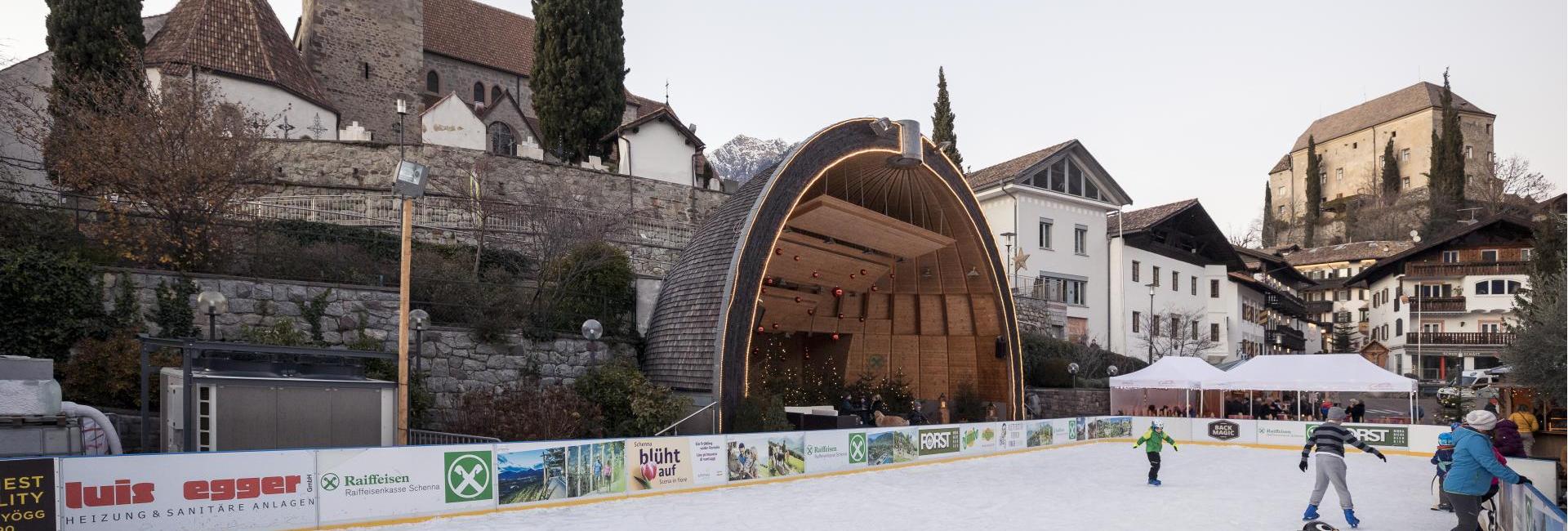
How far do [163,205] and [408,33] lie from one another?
25.6m

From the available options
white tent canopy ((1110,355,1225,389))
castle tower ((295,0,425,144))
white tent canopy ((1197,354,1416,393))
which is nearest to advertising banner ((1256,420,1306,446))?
white tent canopy ((1197,354,1416,393))

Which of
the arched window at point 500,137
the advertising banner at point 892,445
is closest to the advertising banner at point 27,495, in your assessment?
the advertising banner at point 892,445

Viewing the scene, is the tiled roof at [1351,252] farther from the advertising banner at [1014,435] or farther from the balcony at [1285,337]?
the advertising banner at [1014,435]

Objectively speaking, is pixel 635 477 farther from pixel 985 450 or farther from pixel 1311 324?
pixel 1311 324

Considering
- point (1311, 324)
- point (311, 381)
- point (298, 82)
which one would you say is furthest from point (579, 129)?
point (1311, 324)

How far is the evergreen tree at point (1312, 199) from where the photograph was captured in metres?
96.8

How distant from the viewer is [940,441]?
2195cm

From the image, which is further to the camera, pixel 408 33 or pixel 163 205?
pixel 408 33

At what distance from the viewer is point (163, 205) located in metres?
19.1

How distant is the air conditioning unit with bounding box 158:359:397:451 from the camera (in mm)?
13547

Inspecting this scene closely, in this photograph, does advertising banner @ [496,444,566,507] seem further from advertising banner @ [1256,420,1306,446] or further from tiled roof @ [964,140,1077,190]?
tiled roof @ [964,140,1077,190]

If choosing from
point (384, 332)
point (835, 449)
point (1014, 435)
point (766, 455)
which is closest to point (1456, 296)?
point (1014, 435)

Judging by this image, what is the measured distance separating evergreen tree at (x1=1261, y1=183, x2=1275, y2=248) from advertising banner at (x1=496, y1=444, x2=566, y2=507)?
107m

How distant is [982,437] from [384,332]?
1383cm
